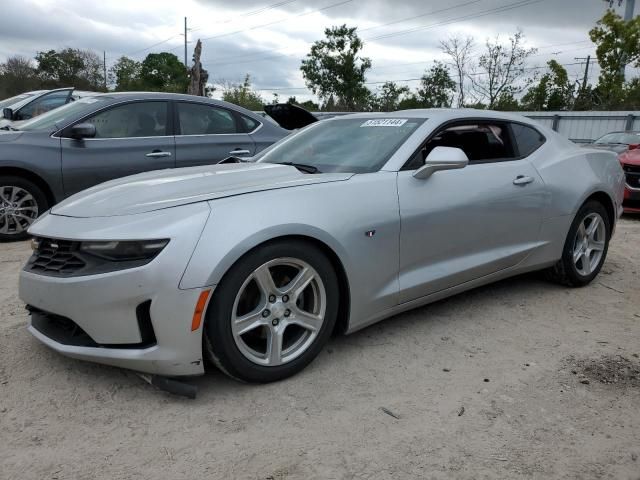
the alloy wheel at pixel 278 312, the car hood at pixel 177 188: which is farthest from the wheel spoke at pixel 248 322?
the car hood at pixel 177 188

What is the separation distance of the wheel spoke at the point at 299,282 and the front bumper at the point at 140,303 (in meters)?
0.51

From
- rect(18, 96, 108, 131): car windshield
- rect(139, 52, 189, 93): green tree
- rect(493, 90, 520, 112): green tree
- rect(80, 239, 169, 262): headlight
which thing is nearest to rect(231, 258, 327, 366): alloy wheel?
rect(80, 239, 169, 262): headlight

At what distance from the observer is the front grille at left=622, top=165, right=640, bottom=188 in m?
7.90

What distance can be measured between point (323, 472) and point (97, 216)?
62.2 inches

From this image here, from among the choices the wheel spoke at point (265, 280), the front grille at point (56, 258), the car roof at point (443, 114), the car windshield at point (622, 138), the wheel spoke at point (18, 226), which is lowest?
the wheel spoke at point (18, 226)

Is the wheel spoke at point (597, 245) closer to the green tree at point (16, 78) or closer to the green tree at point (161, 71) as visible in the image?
the green tree at point (16, 78)

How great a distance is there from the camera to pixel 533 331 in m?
3.46

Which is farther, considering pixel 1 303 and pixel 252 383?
pixel 1 303

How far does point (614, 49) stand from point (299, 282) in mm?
37051

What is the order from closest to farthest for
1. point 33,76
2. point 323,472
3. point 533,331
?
point 323,472, point 533,331, point 33,76

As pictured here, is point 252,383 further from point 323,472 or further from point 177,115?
point 177,115

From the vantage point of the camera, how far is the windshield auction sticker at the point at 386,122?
3510 mm

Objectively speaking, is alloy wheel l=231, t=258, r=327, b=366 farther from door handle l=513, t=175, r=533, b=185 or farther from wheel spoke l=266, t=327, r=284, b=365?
door handle l=513, t=175, r=533, b=185

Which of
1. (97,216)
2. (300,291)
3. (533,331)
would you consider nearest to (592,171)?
(533,331)
